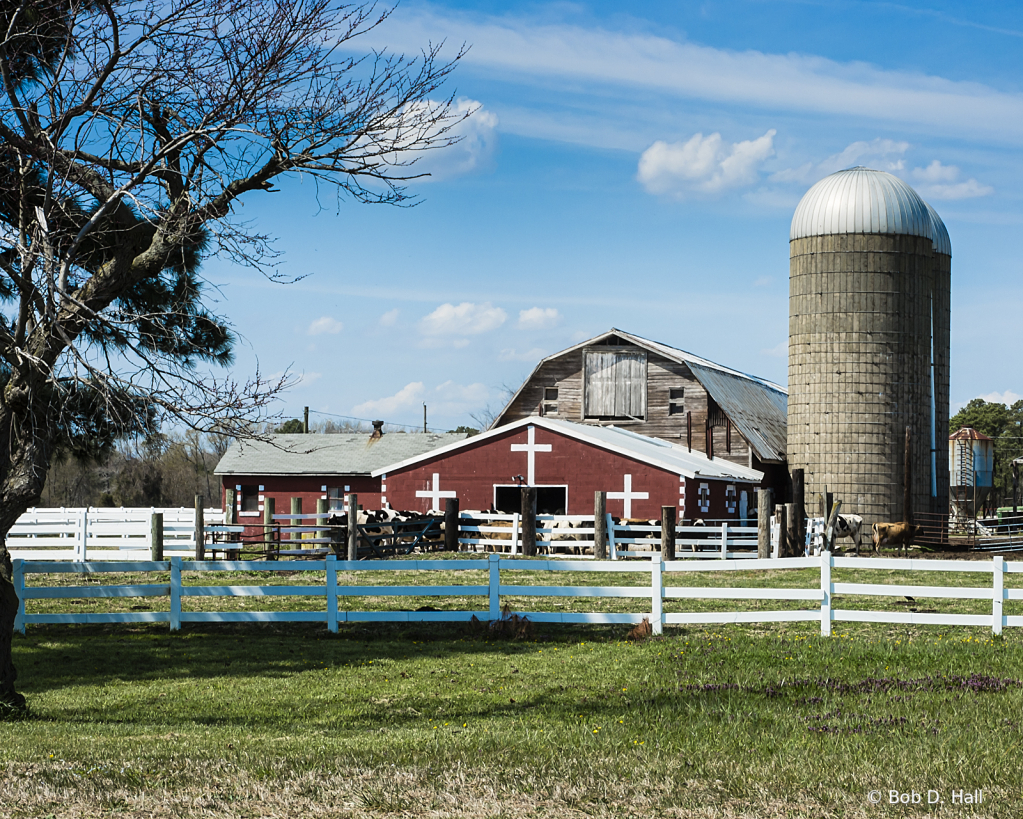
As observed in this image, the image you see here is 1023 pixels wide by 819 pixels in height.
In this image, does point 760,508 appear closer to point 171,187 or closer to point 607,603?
point 607,603

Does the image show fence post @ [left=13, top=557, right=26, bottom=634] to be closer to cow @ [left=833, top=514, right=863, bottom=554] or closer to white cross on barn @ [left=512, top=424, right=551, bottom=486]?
white cross on barn @ [left=512, top=424, right=551, bottom=486]

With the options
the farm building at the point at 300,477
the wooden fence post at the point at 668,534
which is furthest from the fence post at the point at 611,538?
the farm building at the point at 300,477

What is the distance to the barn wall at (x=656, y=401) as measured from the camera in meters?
40.8

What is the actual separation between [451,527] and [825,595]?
17218 millimetres

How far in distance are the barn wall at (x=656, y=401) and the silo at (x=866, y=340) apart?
11.8 feet

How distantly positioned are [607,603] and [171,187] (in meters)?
10.4

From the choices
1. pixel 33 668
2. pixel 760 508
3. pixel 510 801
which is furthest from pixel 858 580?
pixel 510 801

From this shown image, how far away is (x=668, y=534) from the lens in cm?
2814

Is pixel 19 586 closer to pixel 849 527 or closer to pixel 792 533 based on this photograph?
pixel 792 533

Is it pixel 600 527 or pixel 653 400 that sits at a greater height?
pixel 653 400

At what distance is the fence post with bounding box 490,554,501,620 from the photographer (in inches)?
615

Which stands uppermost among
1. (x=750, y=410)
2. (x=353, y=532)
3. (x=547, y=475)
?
(x=750, y=410)

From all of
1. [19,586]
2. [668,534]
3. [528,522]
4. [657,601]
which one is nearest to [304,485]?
[528,522]

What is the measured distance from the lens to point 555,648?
14578 mm
